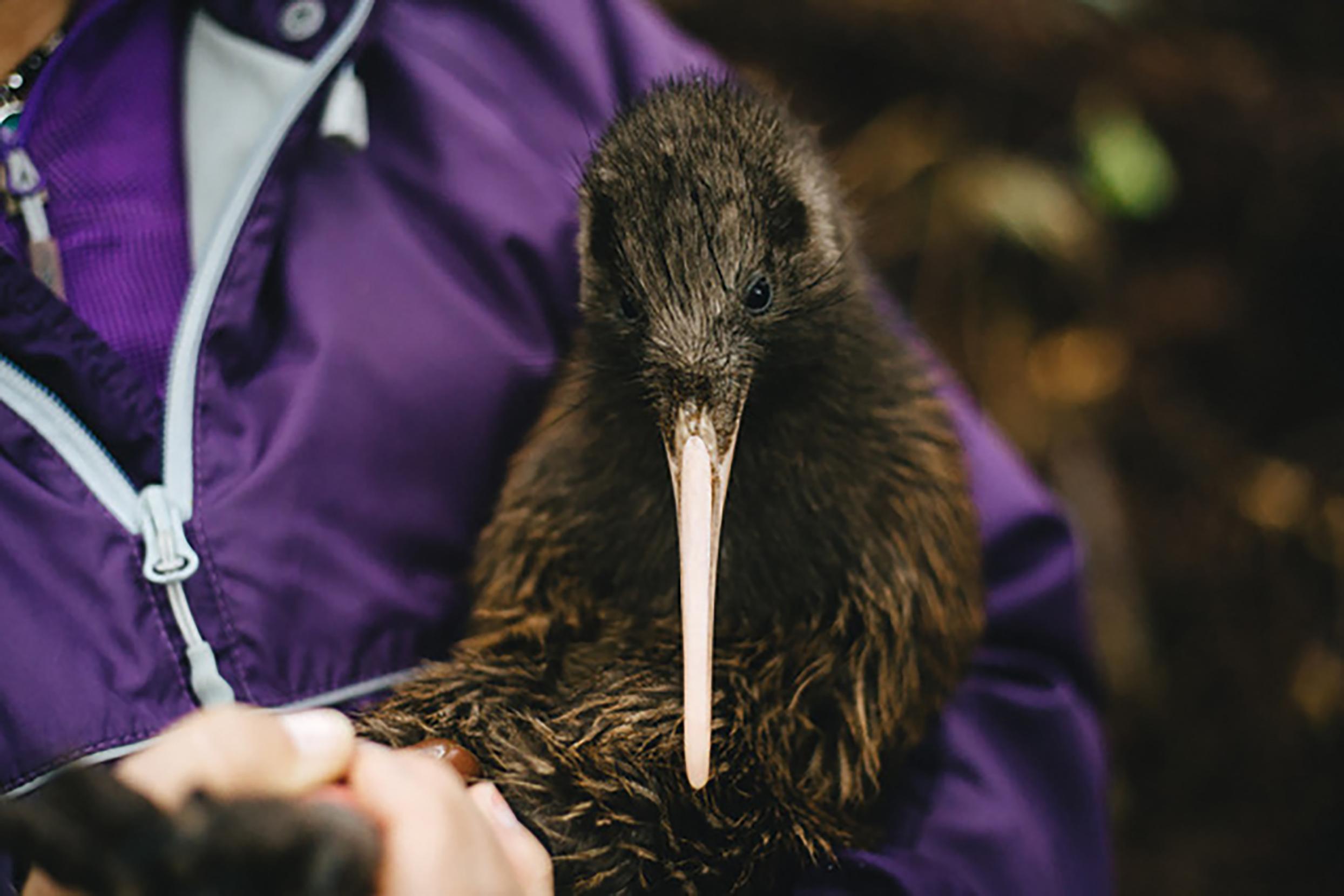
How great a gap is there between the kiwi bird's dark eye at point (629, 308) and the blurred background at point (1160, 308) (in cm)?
143

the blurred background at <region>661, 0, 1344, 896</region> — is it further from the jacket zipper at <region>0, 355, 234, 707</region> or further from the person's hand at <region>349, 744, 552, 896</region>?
the person's hand at <region>349, 744, 552, 896</region>

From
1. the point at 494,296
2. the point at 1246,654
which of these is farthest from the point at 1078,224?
the point at 494,296

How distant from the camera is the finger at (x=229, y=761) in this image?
0.62 meters

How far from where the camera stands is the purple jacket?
899 mm

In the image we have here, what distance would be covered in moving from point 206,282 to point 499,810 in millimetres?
535

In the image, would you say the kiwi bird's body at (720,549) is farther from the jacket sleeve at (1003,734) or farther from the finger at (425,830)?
the finger at (425,830)

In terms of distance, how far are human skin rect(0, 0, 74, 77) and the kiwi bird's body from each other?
1.85 ft

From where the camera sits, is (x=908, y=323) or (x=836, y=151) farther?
(x=836, y=151)

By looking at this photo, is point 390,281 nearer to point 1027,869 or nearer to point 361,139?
point 361,139

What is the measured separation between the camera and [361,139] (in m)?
1.11

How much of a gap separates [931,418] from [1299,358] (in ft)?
5.87

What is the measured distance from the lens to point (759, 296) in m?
1.02

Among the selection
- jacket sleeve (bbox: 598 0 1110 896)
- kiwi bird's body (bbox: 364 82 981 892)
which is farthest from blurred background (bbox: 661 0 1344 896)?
kiwi bird's body (bbox: 364 82 981 892)

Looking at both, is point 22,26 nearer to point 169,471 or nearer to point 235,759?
point 169,471
